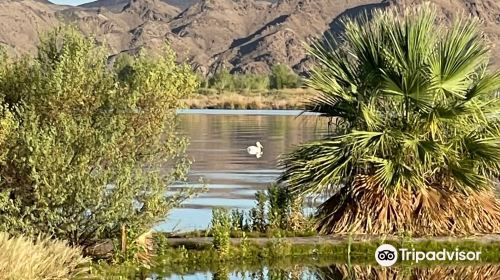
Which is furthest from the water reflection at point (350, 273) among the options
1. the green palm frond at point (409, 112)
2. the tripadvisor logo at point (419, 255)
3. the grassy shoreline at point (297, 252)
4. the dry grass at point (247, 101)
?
the dry grass at point (247, 101)

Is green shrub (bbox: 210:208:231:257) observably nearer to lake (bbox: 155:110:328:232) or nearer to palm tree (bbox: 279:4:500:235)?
palm tree (bbox: 279:4:500:235)

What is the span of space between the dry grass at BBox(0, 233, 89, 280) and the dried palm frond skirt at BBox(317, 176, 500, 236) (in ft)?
15.1

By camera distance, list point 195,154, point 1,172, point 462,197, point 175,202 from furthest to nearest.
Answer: point 195,154, point 462,197, point 175,202, point 1,172

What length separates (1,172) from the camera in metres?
13.2

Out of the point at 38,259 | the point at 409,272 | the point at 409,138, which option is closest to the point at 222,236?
the point at 409,272

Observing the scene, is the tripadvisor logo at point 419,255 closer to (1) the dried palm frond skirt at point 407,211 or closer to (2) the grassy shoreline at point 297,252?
(2) the grassy shoreline at point 297,252

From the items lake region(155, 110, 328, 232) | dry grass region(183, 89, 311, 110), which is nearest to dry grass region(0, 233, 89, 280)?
lake region(155, 110, 328, 232)

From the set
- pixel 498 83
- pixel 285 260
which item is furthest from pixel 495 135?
pixel 285 260

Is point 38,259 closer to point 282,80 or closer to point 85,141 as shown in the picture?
point 85,141

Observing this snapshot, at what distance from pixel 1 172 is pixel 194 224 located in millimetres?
5746

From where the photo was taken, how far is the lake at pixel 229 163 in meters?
19.9

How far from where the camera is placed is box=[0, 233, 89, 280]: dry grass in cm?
1150

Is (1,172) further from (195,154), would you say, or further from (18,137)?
(195,154)

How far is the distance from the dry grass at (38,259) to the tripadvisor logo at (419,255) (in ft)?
14.8
